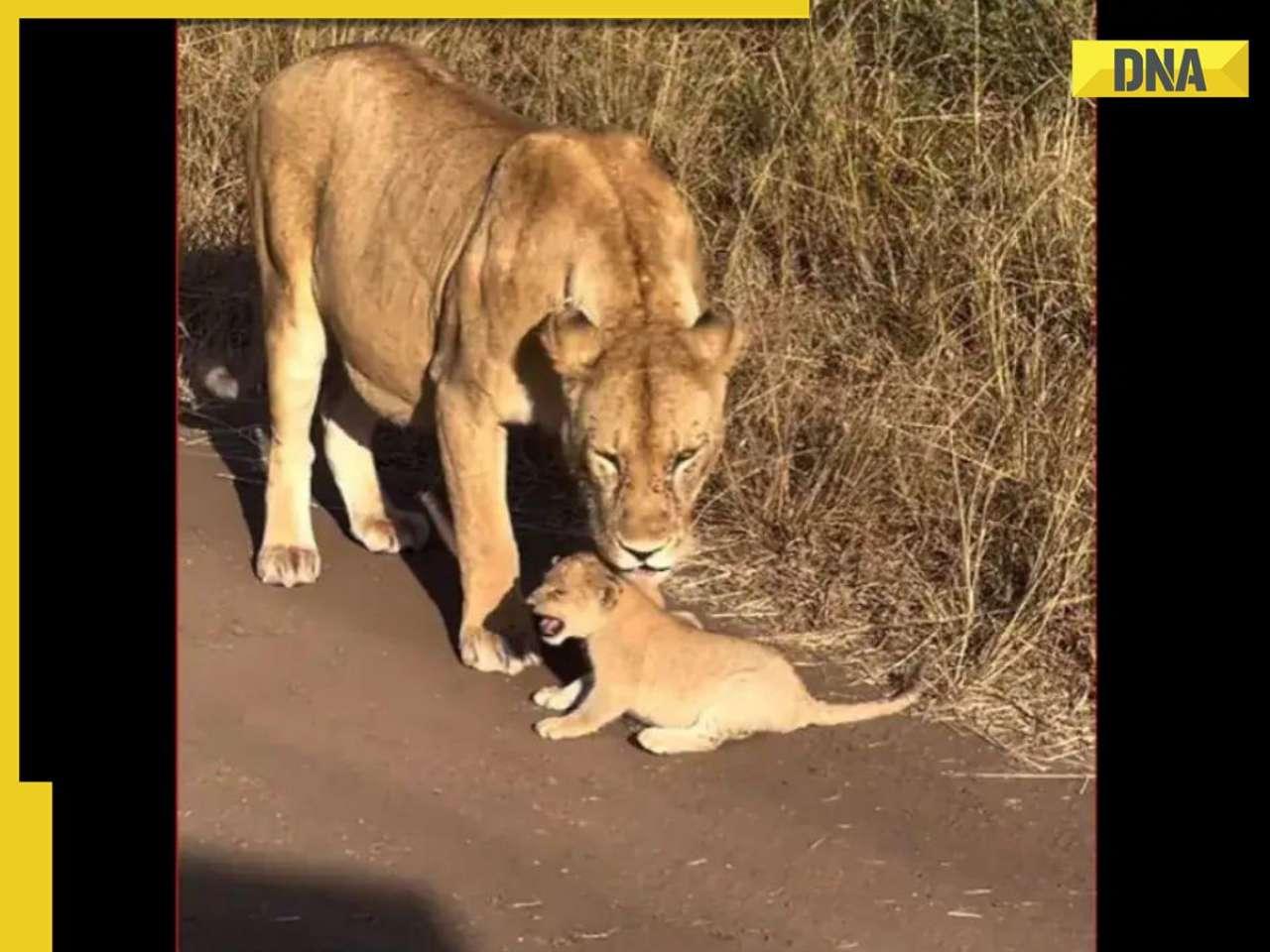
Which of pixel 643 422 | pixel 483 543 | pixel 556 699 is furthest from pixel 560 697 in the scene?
pixel 643 422

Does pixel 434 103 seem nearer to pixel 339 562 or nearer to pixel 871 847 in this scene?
pixel 339 562

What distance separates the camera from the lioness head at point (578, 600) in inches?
254

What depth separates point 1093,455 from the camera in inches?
285

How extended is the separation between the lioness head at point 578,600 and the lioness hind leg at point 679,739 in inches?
11.9

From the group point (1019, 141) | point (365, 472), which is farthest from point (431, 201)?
point (1019, 141)

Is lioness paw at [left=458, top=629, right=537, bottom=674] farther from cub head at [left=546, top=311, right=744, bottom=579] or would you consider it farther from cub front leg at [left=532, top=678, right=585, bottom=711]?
cub head at [left=546, top=311, right=744, bottom=579]

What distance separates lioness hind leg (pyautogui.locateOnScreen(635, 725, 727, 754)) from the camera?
21.1ft

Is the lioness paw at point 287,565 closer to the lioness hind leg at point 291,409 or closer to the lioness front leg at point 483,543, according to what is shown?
the lioness hind leg at point 291,409

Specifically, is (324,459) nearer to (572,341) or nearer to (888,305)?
(888,305)

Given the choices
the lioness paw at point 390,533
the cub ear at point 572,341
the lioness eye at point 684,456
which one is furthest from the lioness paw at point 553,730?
the lioness paw at point 390,533

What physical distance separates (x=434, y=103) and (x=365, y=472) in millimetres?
1205

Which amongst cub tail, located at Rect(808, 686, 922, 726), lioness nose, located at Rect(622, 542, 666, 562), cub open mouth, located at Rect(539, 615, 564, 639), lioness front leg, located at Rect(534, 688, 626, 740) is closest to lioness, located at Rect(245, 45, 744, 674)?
lioness nose, located at Rect(622, 542, 666, 562)

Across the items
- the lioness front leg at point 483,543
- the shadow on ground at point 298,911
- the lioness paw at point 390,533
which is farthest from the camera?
the lioness paw at point 390,533

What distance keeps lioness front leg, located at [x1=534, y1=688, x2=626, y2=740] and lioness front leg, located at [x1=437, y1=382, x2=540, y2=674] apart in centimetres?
43
